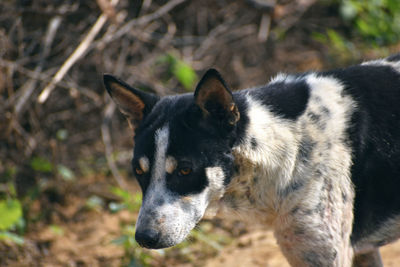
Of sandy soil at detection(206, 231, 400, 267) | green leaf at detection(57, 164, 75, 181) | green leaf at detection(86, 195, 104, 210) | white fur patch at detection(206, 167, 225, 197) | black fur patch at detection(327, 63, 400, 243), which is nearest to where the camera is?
white fur patch at detection(206, 167, 225, 197)

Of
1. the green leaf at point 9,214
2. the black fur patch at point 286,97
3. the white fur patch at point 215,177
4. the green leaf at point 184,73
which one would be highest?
the black fur patch at point 286,97

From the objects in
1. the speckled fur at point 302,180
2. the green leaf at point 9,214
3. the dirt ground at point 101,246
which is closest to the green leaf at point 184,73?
the dirt ground at point 101,246

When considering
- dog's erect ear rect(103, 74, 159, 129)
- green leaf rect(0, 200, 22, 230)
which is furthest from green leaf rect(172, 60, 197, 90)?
dog's erect ear rect(103, 74, 159, 129)

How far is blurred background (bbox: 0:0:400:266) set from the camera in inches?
185

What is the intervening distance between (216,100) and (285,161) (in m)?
0.50

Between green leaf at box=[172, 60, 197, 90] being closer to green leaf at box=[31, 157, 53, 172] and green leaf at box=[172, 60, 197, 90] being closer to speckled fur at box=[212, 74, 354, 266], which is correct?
green leaf at box=[31, 157, 53, 172]

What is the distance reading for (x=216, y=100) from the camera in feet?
9.05

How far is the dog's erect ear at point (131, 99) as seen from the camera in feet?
9.87

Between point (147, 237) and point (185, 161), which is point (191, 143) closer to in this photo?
point (185, 161)

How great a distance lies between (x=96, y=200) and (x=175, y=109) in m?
2.94

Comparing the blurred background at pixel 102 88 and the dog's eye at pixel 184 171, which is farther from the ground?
the dog's eye at pixel 184 171

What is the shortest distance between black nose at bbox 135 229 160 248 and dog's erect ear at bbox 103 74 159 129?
736 mm

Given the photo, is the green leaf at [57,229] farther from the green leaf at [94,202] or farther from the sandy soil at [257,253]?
the sandy soil at [257,253]

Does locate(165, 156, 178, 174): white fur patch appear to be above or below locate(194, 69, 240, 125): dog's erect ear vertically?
below
